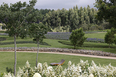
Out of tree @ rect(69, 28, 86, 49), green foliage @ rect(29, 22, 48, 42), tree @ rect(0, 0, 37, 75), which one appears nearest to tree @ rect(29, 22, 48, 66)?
green foliage @ rect(29, 22, 48, 42)

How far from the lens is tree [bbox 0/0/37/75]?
9.41m

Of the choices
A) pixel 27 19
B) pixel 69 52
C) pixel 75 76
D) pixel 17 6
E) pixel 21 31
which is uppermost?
pixel 17 6

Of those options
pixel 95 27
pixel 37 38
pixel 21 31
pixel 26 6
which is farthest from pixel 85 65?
pixel 95 27

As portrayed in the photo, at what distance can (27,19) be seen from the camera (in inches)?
398

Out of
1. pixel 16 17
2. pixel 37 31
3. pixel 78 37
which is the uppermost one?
pixel 16 17

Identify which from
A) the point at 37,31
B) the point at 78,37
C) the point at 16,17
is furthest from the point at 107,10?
the point at 16,17

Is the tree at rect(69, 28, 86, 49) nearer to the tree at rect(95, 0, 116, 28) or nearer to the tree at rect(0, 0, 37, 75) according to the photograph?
the tree at rect(95, 0, 116, 28)

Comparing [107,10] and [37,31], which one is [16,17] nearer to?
[37,31]

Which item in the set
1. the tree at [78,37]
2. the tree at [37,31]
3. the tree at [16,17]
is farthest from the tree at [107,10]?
the tree at [16,17]

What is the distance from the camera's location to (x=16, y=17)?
9539 millimetres

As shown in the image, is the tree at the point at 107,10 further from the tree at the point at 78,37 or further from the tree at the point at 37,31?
the tree at the point at 37,31

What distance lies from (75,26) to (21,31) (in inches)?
1767

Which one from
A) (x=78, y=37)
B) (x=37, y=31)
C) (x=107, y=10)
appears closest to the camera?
(x=37, y=31)

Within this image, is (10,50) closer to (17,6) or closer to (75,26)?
(17,6)
